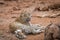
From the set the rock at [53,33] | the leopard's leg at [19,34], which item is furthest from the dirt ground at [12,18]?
the rock at [53,33]

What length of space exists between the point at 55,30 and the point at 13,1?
15.6ft

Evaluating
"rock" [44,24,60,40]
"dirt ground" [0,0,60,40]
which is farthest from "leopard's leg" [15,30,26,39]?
"rock" [44,24,60,40]

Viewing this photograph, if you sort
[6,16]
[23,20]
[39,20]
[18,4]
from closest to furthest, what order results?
[23,20] → [39,20] → [6,16] → [18,4]

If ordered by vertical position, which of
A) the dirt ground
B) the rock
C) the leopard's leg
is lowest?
the dirt ground

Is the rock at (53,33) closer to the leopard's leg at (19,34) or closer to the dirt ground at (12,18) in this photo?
the dirt ground at (12,18)

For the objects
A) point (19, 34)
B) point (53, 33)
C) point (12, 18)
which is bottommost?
point (12, 18)

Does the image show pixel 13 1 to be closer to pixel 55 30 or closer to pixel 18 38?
pixel 18 38

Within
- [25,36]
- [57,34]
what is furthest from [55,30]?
[25,36]

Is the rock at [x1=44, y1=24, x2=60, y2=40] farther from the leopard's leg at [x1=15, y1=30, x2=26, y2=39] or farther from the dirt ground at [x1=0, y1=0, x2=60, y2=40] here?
the leopard's leg at [x1=15, y1=30, x2=26, y2=39]

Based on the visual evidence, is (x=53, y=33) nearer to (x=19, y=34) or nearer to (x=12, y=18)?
(x=19, y=34)

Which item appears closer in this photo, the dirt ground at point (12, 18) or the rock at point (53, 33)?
the rock at point (53, 33)

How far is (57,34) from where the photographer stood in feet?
10.2

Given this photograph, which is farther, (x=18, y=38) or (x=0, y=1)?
(x=0, y=1)

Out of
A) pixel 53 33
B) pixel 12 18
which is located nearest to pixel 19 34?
pixel 53 33
